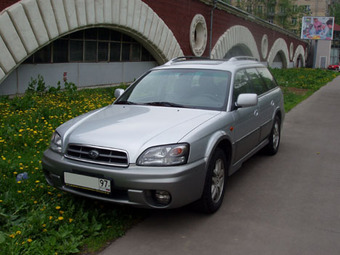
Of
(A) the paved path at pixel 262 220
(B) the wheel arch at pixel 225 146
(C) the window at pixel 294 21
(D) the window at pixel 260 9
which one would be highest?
(D) the window at pixel 260 9

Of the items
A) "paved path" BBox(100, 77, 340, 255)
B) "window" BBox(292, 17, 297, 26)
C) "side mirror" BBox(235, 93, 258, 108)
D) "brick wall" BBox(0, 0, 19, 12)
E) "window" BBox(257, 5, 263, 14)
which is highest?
"window" BBox(257, 5, 263, 14)

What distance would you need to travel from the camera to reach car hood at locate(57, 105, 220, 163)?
3486 millimetres

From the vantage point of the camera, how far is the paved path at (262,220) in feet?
10.9

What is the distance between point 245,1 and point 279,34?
3300 cm

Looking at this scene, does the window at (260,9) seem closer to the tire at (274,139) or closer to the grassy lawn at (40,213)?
the tire at (274,139)

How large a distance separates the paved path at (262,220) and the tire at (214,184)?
12 cm

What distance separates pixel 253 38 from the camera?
89.7 feet

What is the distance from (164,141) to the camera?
137 inches

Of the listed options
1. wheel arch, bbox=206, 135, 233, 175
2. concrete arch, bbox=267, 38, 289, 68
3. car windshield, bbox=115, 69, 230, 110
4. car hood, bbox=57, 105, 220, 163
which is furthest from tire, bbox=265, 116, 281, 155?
concrete arch, bbox=267, 38, 289, 68

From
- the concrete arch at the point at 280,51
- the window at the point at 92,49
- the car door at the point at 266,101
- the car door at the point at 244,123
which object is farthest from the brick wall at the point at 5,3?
the concrete arch at the point at 280,51

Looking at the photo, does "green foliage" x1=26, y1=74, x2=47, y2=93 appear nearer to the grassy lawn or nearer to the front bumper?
the grassy lawn

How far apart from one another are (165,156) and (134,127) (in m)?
0.51

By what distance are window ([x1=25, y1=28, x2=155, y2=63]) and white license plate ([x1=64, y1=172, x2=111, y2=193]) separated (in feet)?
24.9

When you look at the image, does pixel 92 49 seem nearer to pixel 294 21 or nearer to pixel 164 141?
pixel 164 141
